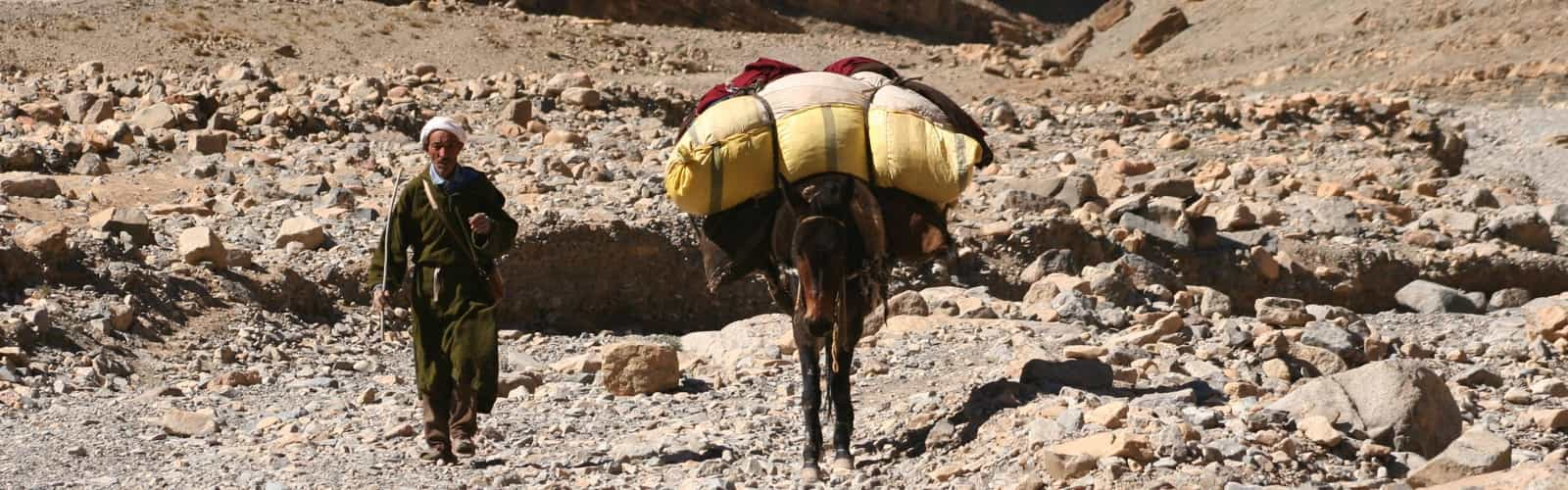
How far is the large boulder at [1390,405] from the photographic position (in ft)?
17.4

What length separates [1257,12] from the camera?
3438 centimetres

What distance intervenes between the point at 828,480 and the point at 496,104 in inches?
365

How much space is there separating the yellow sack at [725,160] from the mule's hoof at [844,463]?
0.91 metres

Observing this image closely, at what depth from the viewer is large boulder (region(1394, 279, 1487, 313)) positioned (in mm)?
10844

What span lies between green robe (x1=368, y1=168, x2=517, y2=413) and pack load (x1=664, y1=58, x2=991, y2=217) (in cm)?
68

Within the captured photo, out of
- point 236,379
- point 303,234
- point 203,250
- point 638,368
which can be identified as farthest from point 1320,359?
point 203,250

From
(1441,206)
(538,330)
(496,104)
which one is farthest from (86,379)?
(1441,206)

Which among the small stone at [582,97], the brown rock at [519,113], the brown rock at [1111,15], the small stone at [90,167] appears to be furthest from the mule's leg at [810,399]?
the brown rock at [1111,15]

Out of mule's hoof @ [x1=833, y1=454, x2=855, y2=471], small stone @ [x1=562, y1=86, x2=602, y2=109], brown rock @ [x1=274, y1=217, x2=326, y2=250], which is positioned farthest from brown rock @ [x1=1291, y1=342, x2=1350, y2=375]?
small stone @ [x1=562, y1=86, x2=602, y2=109]

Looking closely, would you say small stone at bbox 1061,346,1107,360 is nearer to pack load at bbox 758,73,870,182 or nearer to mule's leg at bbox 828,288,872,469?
mule's leg at bbox 828,288,872,469

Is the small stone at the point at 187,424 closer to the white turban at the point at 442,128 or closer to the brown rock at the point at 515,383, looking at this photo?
the brown rock at the point at 515,383

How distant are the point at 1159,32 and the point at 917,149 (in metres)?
30.3

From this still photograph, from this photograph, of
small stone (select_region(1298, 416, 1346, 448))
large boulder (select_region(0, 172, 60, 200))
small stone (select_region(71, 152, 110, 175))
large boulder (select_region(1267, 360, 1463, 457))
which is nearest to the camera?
small stone (select_region(1298, 416, 1346, 448))

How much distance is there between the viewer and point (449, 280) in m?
5.94
